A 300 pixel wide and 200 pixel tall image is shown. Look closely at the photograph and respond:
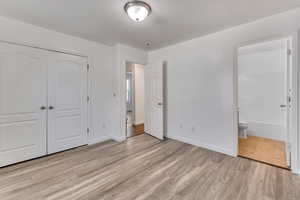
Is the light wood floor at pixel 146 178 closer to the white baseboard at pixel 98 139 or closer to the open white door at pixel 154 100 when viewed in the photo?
the white baseboard at pixel 98 139

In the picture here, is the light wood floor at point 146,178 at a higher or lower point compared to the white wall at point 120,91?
lower

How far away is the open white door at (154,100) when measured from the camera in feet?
12.1

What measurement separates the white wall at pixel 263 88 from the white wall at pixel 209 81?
1.50m

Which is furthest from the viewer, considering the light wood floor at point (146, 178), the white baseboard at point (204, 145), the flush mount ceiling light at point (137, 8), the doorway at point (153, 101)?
the doorway at point (153, 101)

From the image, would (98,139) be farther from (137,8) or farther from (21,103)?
(137,8)

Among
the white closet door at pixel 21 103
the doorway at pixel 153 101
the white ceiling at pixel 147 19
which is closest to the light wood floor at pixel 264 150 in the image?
the doorway at pixel 153 101

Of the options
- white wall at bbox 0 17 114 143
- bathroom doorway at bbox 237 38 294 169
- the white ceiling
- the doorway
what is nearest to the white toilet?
bathroom doorway at bbox 237 38 294 169

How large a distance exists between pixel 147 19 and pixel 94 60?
175 centimetres

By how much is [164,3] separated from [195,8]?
48 cm

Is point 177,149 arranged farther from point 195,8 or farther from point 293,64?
point 195,8

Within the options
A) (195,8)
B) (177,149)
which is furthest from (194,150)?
(195,8)

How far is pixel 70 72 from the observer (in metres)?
2.99

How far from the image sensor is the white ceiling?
191 centimetres

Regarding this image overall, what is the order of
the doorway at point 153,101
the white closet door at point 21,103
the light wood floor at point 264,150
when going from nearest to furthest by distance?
the white closet door at point 21,103
the light wood floor at point 264,150
the doorway at point 153,101
